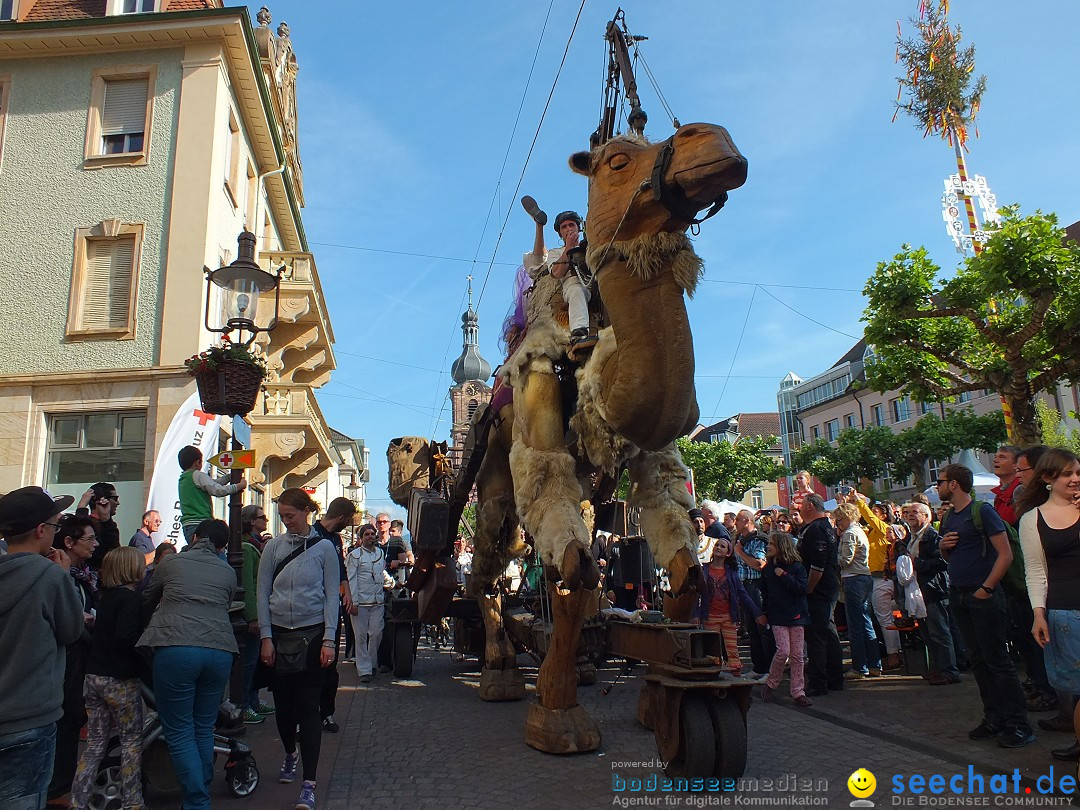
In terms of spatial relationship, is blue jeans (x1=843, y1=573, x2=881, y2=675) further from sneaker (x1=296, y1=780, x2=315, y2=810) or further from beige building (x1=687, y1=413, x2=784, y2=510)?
beige building (x1=687, y1=413, x2=784, y2=510)

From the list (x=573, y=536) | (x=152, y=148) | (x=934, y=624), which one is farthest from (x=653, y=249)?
(x=152, y=148)

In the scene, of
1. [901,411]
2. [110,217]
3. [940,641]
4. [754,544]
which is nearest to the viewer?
[940,641]

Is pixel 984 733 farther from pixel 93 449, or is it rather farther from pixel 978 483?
pixel 93 449

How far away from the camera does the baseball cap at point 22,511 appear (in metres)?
3.07

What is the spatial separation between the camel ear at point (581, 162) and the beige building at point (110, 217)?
9.79 m

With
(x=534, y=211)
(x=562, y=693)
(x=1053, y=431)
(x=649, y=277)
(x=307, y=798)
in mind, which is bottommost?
(x=307, y=798)

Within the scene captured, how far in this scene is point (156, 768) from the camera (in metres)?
4.48

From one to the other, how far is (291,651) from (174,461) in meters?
7.14

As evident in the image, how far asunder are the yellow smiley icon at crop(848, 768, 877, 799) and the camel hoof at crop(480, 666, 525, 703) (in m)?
3.64

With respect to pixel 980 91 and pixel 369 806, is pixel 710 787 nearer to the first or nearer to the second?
pixel 369 806

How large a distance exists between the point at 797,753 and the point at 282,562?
3582mm

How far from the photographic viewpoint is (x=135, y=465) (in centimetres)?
1358

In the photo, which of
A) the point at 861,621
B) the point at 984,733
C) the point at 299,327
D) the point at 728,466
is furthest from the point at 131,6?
the point at 728,466

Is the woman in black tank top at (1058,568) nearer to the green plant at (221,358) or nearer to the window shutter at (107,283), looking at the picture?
the green plant at (221,358)
